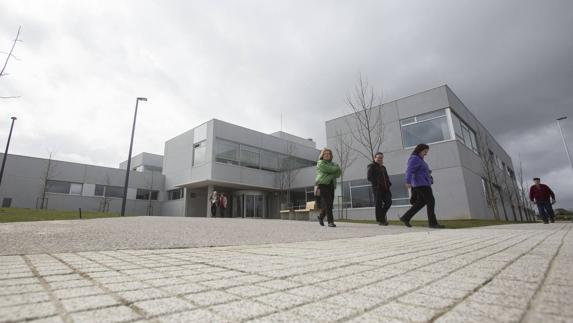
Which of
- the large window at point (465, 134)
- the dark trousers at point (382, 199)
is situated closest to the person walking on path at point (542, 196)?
the large window at point (465, 134)

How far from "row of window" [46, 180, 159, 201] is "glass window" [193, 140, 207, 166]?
27.6ft

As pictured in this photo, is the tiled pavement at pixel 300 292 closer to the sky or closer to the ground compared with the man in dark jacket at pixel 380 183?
closer to the ground

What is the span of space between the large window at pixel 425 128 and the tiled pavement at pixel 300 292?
17.4 meters

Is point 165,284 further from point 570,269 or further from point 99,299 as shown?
point 570,269

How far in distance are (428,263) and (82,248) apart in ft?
12.5

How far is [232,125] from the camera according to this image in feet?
86.0

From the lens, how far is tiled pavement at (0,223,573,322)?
1023 mm

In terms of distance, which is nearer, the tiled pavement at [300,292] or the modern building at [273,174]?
the tiled pavement at [300,292]

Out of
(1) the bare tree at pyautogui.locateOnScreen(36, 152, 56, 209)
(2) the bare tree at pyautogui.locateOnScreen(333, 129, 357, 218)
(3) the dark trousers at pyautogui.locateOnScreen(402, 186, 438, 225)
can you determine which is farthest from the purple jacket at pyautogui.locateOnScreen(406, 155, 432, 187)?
(1) the bare tree at pyautogui.locateOnScreen(36, 152, 56, 209)

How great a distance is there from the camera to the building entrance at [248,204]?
26.8 metres

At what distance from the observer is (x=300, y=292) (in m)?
1.35

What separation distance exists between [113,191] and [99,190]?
125cm

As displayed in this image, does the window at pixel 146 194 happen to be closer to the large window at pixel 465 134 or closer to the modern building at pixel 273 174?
the modern building at pixel 273 174

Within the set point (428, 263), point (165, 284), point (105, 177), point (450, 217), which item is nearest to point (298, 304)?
point (165, 284)
